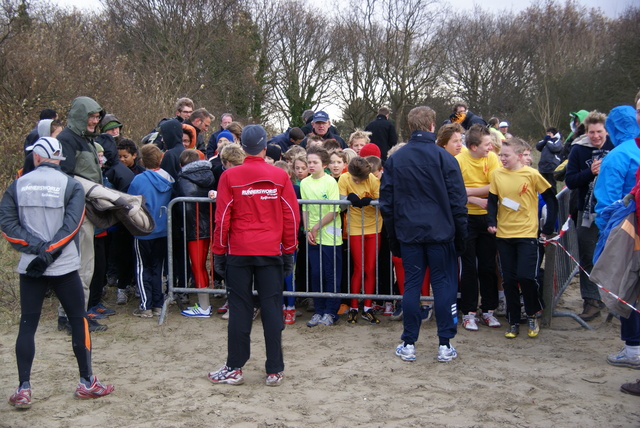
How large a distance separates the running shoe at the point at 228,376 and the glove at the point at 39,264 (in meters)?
1.59

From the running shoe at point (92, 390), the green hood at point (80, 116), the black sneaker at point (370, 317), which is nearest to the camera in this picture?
the running shoe at point (92, 390)

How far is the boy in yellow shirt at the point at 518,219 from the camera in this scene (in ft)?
20.4

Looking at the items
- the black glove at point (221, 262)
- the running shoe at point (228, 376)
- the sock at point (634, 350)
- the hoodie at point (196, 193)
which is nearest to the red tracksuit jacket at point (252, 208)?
the black glove at point (221, 262)

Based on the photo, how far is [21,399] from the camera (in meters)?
4.77

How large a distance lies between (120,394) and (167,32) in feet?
84.6

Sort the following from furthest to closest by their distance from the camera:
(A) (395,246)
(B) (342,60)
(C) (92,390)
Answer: (B) (342,60) → (A) (395,246) → (C) (92,390)

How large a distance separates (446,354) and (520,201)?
5.49 feet

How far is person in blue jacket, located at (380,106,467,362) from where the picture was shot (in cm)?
562

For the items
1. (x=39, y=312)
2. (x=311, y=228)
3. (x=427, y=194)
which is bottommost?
(x=39, y=312)

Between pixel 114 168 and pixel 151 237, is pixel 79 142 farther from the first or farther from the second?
pixel 151 237

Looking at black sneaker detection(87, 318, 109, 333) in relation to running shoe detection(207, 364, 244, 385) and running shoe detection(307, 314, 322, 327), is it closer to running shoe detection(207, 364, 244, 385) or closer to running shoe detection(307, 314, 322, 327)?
running shoe detection(207, 364, 244, 385)

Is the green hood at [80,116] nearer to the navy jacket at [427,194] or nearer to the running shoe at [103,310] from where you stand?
the running shoe at [103,310]

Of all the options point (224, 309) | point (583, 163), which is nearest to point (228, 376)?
point (224, 309)

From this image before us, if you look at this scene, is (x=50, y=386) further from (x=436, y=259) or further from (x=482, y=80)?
(x=482, y=80)
